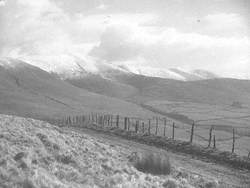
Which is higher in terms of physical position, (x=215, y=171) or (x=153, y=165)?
(x=153, y=165)

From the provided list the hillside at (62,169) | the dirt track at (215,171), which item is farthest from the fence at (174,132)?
the hillside at (62,169)

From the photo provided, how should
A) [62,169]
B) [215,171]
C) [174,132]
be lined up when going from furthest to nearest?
[174,132] → [215,171] → [62,169]

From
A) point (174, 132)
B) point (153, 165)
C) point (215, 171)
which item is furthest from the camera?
point (174, 132)

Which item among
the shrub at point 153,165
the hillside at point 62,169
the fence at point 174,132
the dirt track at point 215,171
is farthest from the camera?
the fence at point 174,132

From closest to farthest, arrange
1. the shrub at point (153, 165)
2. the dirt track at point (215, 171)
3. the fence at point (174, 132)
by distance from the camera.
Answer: the shrub at point (153, 165), the dirt track at point (215, 171), the fence at point (174, 132)

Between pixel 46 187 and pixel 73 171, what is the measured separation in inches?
150

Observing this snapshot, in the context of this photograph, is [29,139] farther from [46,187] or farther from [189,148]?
[189,148]

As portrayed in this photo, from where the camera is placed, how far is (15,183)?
13.2 m

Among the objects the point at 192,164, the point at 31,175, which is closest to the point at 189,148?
the point at 192,164

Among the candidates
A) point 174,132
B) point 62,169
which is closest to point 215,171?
point 62,169

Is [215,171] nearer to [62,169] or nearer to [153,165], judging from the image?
[153,165]

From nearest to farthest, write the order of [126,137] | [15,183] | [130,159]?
[15,183], [130,159], [126,137]

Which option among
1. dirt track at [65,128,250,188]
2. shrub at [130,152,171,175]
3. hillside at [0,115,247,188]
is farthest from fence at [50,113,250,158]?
hillside at [0,115,247,188]

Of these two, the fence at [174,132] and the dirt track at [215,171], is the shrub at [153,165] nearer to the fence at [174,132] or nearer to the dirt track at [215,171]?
the dirt track at [215,171]
